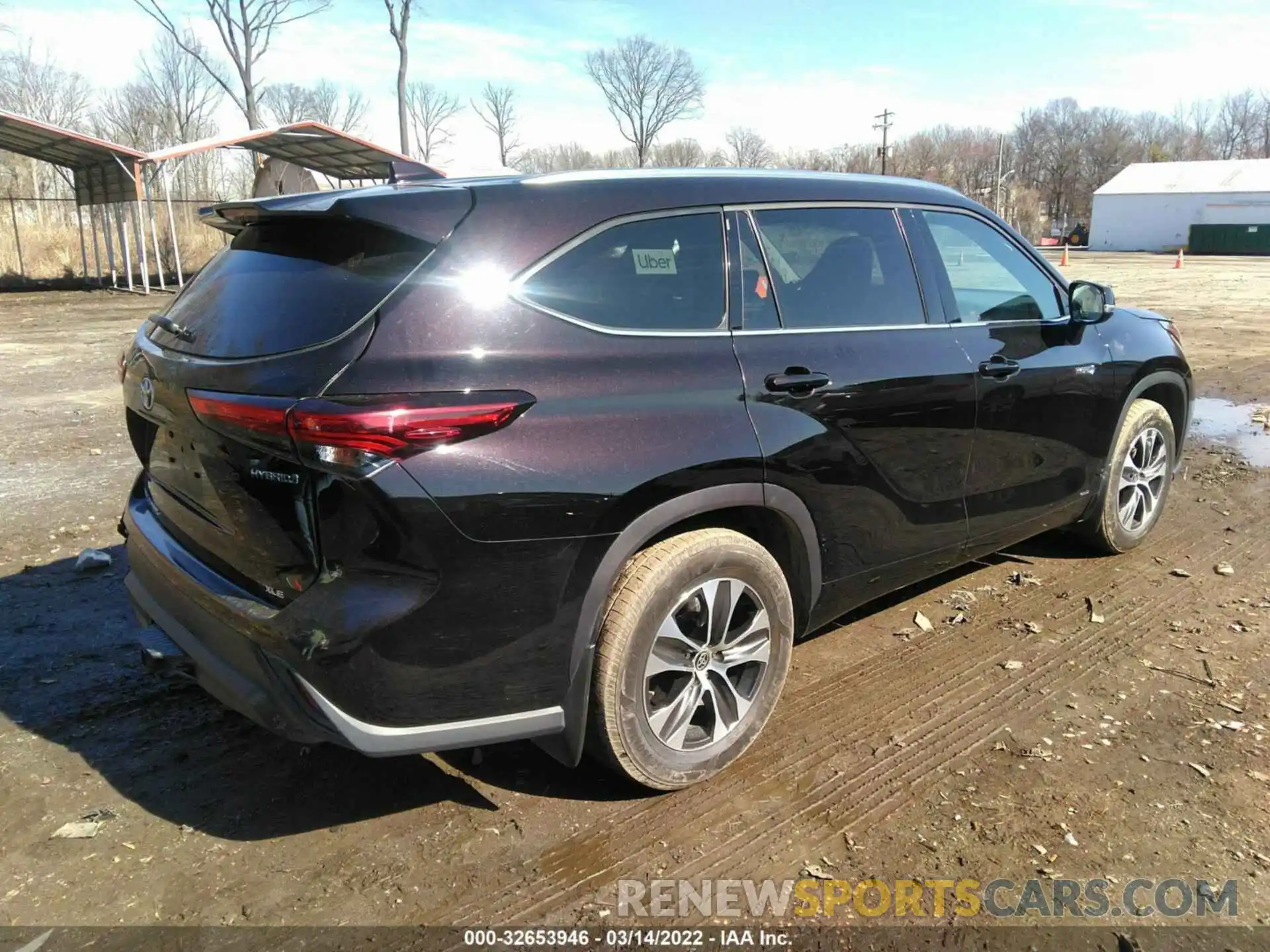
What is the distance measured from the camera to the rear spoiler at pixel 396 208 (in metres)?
2.48

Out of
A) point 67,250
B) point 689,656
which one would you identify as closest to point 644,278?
point 689,656

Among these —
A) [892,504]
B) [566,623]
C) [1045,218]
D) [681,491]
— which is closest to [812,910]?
[566,623]

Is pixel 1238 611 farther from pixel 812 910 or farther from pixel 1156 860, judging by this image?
pixel 812 910

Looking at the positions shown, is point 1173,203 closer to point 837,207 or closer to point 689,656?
point 837,207

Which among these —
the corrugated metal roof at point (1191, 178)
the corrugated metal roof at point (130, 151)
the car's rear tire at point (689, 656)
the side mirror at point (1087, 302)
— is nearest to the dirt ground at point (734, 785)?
the car's rear tire at point (689, 656)

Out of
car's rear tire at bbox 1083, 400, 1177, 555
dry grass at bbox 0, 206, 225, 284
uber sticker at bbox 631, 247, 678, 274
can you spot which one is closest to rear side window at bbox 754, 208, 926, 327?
uber sticker at bbox 631, 247, 678, 274

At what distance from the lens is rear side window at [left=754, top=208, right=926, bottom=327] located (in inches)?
126

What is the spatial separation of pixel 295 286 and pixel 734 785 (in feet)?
6.85

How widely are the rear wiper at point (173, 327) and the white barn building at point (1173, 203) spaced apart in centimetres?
7465

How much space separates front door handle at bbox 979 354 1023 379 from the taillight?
2.23m

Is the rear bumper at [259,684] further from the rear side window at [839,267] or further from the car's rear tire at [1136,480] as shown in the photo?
the car's rear tire at [1136,480]

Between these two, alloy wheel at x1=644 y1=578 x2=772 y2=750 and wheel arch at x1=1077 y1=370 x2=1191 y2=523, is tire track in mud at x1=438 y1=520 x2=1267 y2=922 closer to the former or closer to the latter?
alloy wheel at x1=644 y1=578 x2=772 y2=750

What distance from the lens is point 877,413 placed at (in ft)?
10.7

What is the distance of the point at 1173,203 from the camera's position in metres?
66.8
